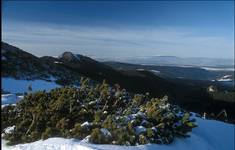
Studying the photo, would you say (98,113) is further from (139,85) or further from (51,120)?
(139,85)

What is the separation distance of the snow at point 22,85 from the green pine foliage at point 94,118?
10.7 meters

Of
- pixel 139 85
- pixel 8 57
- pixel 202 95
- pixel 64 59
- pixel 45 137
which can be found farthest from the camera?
→ pixel 64 59

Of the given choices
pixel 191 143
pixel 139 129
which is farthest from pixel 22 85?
pixel 139 129

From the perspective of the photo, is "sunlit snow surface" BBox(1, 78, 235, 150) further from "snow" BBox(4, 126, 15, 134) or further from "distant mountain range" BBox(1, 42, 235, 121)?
"distant mountain range" BBox(1, 42, 235, 121)

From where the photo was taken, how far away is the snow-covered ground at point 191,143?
902 centimetres

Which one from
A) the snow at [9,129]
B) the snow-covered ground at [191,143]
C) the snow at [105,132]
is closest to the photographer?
the snow-covered ground at [191,143]

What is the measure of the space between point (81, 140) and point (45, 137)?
94 cm

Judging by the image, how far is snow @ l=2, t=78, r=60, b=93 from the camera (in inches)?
892

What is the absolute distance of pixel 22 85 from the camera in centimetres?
2428

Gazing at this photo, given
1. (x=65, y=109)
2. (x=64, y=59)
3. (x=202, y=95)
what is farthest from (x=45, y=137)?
(x=64, y=59)

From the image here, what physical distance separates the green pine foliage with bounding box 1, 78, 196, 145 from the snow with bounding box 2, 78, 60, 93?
10.7 m

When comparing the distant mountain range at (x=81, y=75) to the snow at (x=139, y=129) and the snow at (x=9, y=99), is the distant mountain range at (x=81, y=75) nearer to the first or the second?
the snow at (x=9, y=99)

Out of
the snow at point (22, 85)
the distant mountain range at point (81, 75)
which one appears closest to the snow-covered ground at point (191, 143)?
the snow at point (22, 85)

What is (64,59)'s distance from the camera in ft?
165
